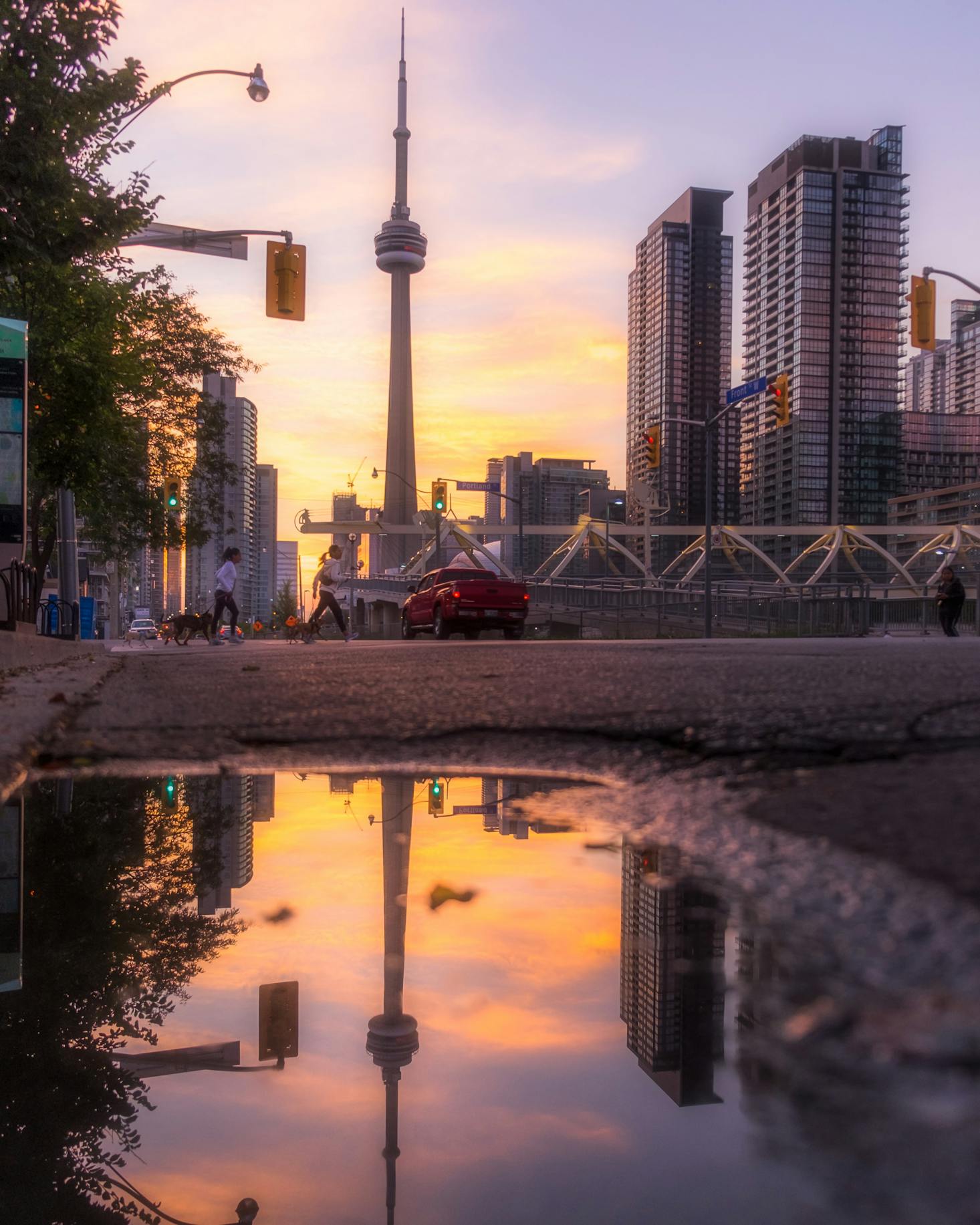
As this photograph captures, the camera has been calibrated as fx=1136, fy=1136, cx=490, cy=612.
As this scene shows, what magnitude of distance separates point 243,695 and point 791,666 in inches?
138

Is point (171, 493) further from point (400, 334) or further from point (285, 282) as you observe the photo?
point (400, 334)

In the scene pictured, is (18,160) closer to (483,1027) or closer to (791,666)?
(791,666)

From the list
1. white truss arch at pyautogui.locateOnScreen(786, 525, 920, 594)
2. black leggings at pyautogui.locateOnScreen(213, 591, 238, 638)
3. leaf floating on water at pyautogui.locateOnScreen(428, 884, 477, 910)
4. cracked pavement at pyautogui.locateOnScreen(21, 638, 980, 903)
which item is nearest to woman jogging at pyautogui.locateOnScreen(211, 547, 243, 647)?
black leggings at pyautogui.locateOnScreen(213, 591, 238, 638)

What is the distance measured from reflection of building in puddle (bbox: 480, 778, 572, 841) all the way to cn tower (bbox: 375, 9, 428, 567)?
416ft

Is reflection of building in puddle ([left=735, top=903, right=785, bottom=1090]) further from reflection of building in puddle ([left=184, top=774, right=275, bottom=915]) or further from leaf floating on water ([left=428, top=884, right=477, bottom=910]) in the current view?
reflection of building in puddle ([left=184, top=774, right=275, bottom=915])

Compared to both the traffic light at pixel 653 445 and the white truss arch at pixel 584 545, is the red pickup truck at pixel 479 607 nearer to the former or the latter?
the traffic light at pixel 653 445

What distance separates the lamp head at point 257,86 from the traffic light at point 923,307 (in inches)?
535

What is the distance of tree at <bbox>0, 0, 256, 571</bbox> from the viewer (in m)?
11.0

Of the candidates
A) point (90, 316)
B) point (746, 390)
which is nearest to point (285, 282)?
point (90, 316)

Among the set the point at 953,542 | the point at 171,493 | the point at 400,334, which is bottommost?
the point at 171,493

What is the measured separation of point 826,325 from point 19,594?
14907 cm

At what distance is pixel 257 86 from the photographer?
21.7 meters

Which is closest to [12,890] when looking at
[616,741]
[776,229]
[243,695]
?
[616,741]

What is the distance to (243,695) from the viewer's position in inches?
246
